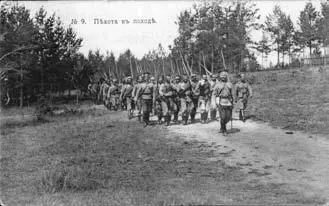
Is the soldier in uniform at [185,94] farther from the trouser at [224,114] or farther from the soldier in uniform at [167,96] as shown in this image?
the trouser at [224,114]

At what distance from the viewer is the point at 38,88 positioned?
3834 cm

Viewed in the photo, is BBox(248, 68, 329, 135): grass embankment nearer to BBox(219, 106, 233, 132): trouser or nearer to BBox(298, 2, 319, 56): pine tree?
BBox(219, 106, 233, 132): trouser

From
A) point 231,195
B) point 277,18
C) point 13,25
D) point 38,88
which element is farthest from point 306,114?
point 277,18

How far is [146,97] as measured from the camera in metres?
15.7

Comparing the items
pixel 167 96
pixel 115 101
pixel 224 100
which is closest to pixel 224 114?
pixel 224 100

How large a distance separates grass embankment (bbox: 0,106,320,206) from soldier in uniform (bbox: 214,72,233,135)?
65.7 inches

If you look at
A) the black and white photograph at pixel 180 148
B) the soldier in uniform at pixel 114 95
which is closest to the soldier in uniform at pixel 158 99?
the black and white photograph at pixel 180 148

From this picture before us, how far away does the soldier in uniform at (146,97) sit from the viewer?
15633mm

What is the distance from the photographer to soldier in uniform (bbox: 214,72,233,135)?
13062mm

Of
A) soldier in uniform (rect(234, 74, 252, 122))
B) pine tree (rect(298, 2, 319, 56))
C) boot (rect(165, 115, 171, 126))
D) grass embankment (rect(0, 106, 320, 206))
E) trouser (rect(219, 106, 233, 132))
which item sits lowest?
grass embankment (rect(0, 106, 320, 206))

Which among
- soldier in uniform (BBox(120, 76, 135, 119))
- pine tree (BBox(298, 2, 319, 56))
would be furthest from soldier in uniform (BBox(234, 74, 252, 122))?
pine tree (BBox(298, 2, 319, 56))

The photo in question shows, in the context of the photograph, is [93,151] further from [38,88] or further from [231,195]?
[38,88]

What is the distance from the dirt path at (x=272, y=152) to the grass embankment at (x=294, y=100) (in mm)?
1397

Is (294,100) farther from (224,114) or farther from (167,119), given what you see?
(224,114)
